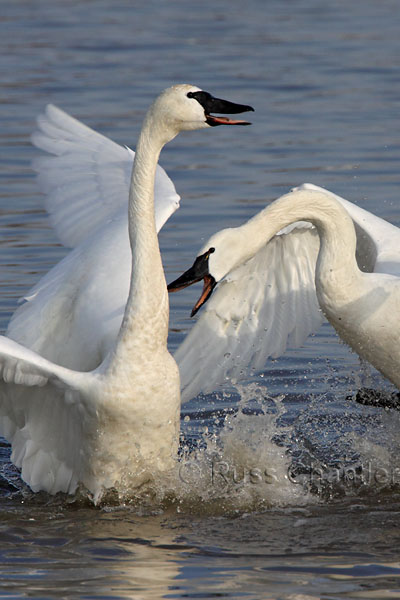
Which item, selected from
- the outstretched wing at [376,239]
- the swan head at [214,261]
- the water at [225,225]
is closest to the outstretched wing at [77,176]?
the outstretched wing at [376,239]

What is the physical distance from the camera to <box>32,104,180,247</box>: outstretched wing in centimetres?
780

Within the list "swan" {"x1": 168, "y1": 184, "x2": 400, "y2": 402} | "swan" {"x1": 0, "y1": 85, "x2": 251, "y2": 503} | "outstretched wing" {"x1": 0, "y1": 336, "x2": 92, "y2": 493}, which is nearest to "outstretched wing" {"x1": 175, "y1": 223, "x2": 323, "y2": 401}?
"swan" {"x1": 168, "y1": 184, "x2": 400, "y2": 402}

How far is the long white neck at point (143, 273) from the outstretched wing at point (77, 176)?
1.79m

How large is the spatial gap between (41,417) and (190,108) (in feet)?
5.70

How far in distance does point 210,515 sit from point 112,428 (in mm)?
703

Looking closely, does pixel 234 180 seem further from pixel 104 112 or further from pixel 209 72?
pixel 209 72

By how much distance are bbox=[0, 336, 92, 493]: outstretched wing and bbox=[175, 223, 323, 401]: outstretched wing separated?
3.65 ft

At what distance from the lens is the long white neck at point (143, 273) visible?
19.1 ft

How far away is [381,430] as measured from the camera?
24.5ft

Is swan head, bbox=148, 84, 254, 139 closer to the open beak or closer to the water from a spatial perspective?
the open beak

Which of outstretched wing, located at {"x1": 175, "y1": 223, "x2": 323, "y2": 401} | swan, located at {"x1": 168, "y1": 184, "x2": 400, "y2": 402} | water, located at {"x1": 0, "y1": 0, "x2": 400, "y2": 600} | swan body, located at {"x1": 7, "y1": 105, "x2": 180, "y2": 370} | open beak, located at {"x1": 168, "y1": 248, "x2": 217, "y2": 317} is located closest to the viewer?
water, located at {"x1": 0, "y1": 0, "x2": 400, "y2": 600}

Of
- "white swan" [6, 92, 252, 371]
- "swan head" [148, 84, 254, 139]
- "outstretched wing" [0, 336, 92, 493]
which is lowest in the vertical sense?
"outstretched wing" [0, 336, 92, 493]

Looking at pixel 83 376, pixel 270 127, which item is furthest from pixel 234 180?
pixel 83 376

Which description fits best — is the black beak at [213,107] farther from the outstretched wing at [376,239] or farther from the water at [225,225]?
the water at [225,225]
